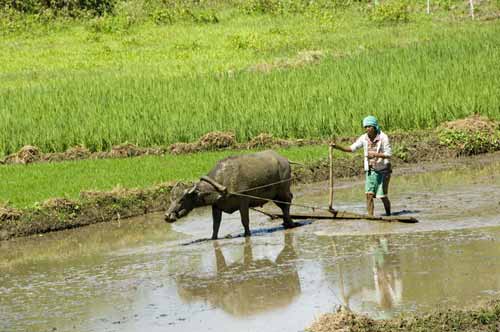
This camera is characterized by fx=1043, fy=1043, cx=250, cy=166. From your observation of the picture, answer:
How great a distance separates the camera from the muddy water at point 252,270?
309 inches

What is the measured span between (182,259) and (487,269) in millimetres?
3016

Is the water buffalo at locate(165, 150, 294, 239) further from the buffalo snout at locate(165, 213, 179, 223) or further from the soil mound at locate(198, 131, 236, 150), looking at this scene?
the soil mound at locate(198, 131, 236, 150)

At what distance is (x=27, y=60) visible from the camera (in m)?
26.3

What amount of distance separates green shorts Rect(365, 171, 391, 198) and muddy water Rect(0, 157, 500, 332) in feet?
1.31

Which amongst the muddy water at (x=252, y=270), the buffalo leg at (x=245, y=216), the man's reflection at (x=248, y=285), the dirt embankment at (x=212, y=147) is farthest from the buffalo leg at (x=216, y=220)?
the dirt embankment at (x=212, y=147)

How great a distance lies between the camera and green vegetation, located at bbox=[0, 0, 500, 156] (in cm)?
1719

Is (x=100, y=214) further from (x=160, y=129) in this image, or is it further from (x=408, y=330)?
(x=408, y=330)

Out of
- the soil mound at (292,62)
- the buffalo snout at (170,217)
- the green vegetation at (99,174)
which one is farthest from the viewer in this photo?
the soil mound at (292,62)

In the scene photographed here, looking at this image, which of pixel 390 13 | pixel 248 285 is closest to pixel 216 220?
pixel 248 285

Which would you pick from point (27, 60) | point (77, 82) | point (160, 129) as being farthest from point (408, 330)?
point (27, 60)

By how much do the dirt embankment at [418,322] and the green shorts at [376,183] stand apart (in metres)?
4.14

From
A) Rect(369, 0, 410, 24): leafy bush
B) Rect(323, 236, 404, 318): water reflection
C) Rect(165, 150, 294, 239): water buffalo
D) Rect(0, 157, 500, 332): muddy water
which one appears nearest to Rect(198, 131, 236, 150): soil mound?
Rect(0, 157, 500, 332): muddy water

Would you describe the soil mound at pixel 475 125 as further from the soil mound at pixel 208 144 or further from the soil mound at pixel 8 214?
the soil mound at pixel 8 214

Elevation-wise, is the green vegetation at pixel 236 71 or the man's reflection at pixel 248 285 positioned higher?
the green vegetation at pixel 236 71
